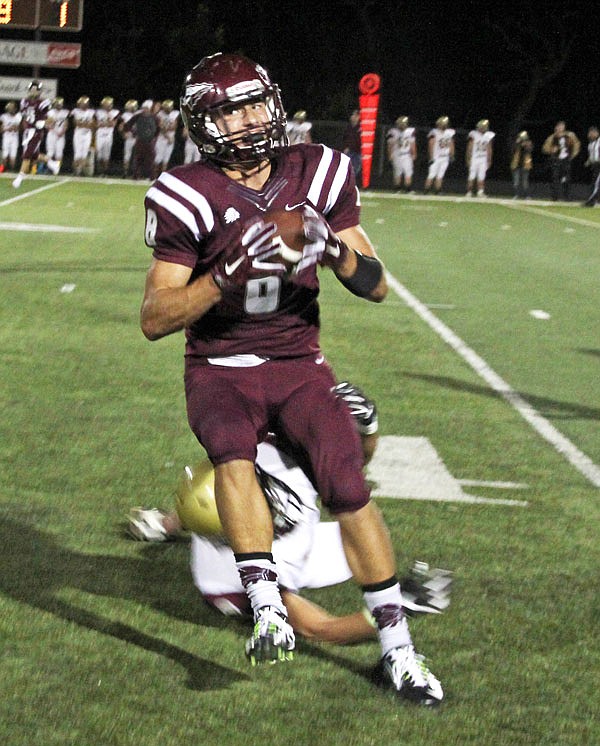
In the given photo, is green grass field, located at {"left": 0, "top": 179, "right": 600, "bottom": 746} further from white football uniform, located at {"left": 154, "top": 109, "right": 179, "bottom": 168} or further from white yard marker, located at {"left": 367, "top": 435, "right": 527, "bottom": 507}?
white football uniform, located at {"left": 154, "top": 109, "right": 179, "bottom": 168}

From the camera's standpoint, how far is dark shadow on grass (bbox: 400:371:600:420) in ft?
23.4

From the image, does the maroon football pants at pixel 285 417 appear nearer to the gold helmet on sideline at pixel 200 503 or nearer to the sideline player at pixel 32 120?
the gold helmet on sideline at pixel 200 503

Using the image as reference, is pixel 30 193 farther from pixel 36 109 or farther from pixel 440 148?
pixel 440 148

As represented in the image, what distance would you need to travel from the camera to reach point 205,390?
3.82 m

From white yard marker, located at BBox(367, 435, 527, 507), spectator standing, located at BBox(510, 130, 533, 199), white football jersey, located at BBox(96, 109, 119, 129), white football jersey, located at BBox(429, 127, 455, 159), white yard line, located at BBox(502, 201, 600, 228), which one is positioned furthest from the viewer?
white football jersey, located at BBox(96, 109, 119, 129)

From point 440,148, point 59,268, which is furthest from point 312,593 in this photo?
point 440,148

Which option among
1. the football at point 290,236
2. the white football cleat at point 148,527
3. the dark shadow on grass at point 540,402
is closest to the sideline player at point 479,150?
the dark shadow on grass at point 540,402

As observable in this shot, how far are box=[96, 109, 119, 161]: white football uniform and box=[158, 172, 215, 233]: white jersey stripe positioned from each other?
29.2 m

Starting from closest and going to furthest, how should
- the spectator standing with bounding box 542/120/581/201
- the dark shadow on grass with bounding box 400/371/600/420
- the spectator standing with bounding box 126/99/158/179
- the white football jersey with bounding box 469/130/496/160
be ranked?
the dark shadow on grass with bounding box 400/371/600/420 < the spectator standing with bounding box 542/120/581/201 < the white football jersey with bounding box 469/130/496/160 < the spectator standing with bounding box 126/99/158/179

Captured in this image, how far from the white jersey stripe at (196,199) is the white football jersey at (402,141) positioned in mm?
28013

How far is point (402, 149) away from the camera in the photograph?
31.9 meters

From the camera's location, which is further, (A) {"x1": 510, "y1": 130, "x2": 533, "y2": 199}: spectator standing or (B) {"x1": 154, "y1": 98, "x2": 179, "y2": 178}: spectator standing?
(B) {"x1": 154, "y1": 98, "x2": 179, "y2": 178}: spectator standing

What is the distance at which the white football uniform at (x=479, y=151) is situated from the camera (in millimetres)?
30266

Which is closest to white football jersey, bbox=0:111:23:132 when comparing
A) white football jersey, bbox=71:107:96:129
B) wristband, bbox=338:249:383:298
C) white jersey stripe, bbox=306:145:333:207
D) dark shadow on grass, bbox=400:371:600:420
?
white football jersey, bbox=71:107:96:129
